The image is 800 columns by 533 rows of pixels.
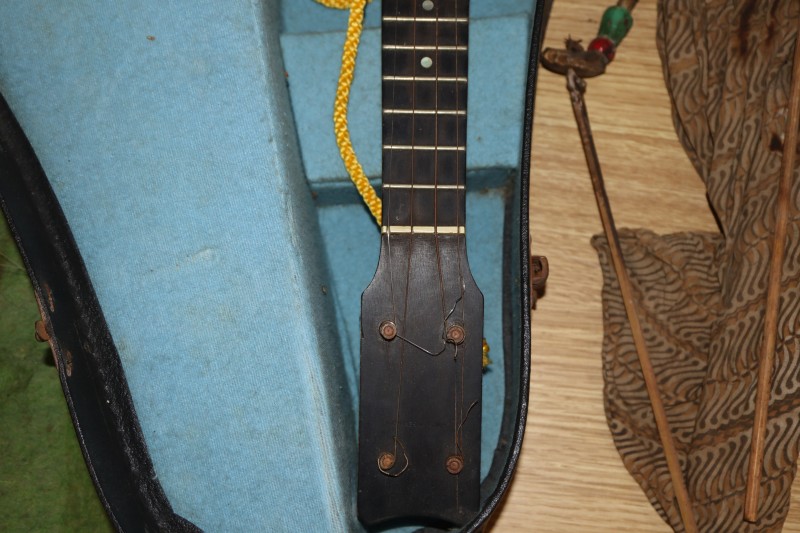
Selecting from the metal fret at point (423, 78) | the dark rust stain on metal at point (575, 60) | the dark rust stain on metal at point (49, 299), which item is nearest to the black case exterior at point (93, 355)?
the dark rust stain on metal at point (49, 299)

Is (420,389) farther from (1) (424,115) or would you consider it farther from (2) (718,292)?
(2) (718,292)

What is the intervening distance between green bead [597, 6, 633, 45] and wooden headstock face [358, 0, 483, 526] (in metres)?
0.28

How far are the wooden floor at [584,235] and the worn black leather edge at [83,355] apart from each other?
1.34ft

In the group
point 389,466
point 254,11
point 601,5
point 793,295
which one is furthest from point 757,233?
point 254,11

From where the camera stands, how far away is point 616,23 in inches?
39.4

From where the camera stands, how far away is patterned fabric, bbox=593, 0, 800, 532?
878 millimetres

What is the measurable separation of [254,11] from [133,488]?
0.48 m

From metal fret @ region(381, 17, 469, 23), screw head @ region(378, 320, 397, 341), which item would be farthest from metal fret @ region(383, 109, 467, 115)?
screw head @ region(378, 320, 397, 341)

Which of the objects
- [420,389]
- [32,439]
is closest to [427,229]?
[420,389]

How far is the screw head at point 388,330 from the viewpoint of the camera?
2.54ft

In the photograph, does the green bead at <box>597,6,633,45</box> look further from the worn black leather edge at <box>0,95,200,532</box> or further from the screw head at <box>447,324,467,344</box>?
the worn black leather edge at <box>0,95,200,532</box>

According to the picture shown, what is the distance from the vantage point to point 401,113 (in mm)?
836

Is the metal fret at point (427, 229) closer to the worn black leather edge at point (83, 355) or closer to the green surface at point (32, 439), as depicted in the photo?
the worn black leather edge at point (83, 355)

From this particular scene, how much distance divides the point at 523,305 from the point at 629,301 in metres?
0.20
